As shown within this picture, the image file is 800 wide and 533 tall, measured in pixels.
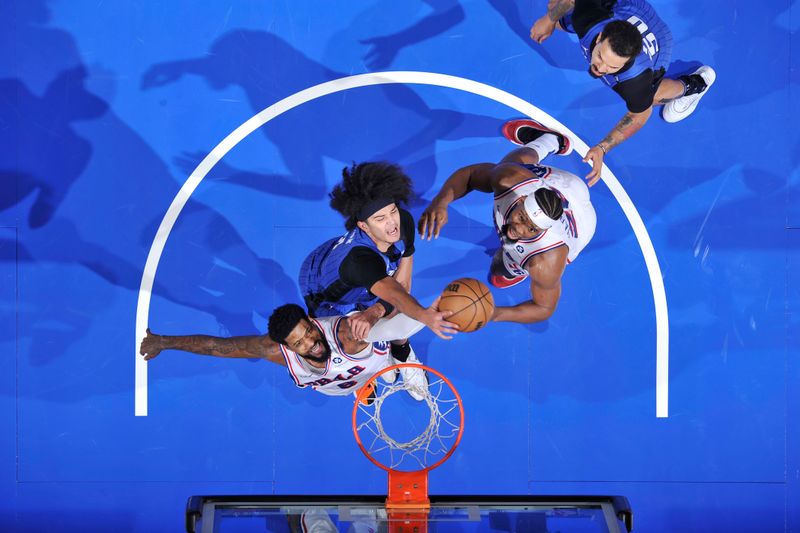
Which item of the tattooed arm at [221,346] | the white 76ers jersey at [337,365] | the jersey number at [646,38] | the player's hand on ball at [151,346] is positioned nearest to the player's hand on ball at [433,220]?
the white 76ers jersey at [337,365]

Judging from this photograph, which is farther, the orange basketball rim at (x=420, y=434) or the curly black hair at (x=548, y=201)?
the orange basketball rim at (x=420, y=434)

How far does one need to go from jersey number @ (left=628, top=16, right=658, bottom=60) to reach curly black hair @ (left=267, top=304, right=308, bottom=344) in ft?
11.0

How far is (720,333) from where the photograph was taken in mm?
6332

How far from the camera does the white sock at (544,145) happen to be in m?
6.01

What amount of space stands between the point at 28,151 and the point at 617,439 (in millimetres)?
5573

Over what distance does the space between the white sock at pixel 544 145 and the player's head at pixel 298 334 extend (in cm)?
227

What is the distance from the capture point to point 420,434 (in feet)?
20.2

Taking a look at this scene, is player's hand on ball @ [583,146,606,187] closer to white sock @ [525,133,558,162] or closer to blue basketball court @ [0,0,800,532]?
blue basketball court @ [0,0,800,532]

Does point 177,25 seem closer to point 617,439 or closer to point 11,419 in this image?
point 11,419

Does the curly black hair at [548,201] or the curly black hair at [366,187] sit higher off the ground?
the curly black hair at [366,187]

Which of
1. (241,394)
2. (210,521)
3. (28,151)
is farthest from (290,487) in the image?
(28,151)

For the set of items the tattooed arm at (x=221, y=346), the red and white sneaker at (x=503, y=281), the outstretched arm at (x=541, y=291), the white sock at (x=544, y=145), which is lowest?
the tattooed arm at (x=221, y=346)

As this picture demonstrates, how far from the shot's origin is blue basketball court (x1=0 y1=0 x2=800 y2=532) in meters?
6.25

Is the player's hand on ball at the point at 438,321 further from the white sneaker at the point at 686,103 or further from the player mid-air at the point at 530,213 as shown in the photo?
the white sneaker at the point at 686,103
